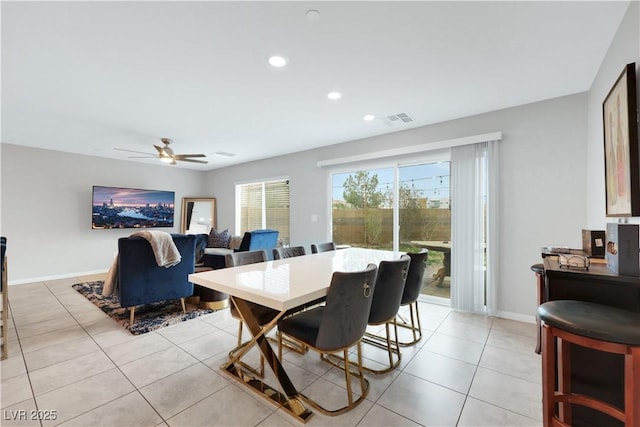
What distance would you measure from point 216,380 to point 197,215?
5.91 meters

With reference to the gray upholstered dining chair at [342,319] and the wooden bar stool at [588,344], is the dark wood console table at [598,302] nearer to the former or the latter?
the wooden bar stool at [588,344]

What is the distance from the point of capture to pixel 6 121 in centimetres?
358

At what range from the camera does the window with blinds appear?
586 centimetres

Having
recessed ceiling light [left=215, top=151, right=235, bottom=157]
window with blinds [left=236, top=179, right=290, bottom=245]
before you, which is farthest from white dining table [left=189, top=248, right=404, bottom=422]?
recessed ceiling light [left=215, top=151, right=235, bottom=157]

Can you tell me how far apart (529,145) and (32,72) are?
5.00m

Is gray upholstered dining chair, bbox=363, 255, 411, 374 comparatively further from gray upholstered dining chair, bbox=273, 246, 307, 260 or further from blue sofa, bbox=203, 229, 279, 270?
blue sofa, bbox=203, 229, 279, 270

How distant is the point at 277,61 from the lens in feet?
7.23

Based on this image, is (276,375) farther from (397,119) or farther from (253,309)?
(397,119)

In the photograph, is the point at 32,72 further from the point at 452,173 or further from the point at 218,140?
the point at 452,173

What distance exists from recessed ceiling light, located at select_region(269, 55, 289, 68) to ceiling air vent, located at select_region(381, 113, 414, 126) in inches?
68.4

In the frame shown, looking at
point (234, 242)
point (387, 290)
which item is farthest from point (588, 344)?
point (234, 242)

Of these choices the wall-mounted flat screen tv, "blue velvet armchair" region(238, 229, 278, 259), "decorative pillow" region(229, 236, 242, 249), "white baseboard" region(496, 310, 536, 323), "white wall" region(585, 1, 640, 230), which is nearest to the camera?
"white wall" region(585, 1, 640, 230)

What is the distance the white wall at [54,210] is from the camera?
4.77 m

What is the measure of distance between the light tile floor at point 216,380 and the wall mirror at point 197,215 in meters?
4.17
